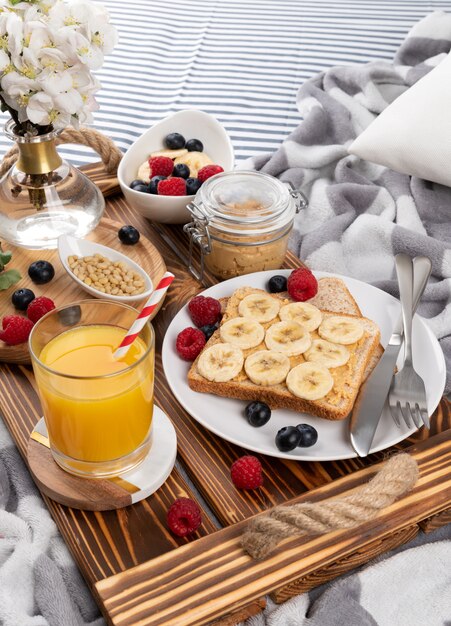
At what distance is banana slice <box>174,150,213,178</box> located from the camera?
1.78 meters

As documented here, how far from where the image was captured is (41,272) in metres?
1.49

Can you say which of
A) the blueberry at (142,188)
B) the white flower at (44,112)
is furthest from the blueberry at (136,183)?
the white flower at (44,112)

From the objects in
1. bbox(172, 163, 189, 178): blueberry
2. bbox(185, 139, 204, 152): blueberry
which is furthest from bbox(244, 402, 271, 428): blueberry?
bbox(185, 139, 204, 152): blueberry

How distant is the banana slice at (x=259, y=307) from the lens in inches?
54.7

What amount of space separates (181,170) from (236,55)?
4.14 ft

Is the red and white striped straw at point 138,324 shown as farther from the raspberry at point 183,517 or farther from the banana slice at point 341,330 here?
the banana slice at point 341,330

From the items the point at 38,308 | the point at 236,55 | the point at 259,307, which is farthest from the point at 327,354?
the point at 236,55

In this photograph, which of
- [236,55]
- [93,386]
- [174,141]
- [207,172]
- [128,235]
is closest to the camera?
[93,386]

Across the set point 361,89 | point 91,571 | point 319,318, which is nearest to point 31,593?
point 91,571

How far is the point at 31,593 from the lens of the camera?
3.55ft

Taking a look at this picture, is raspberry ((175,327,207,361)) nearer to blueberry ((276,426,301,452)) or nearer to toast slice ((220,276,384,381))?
toast slice ((220,276,384,381))

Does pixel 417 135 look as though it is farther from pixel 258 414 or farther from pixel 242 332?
pixel 258 414

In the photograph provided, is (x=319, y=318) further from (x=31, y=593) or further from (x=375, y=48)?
(x=375, y=48)

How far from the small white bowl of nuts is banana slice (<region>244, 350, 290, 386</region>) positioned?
0.82ft
